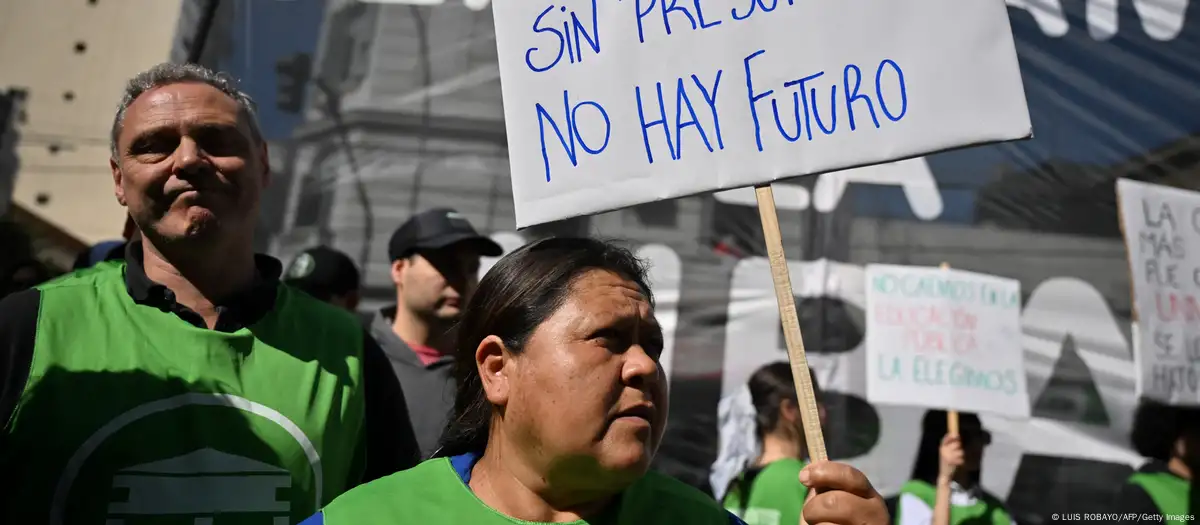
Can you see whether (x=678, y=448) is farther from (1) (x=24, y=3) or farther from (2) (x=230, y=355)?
(1) (x=24, y=3)

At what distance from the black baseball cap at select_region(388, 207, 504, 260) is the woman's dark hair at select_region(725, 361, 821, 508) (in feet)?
3.68

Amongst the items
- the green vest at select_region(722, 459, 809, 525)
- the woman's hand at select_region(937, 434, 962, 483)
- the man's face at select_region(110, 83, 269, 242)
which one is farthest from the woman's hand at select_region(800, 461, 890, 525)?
the woman's hand at select_region(937, 434, 962, 483)

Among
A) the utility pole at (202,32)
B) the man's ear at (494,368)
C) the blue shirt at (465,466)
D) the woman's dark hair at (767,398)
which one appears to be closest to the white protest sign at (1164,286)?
the woman's dark hair at (767,398)

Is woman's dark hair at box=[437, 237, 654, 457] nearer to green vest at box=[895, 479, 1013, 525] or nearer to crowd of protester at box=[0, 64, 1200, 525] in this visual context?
crowd of protester at box=[0, 64, 1200, 525]

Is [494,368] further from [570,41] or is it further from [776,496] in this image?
[776,496]

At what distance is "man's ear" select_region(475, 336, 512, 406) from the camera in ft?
5.60

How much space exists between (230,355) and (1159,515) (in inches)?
156

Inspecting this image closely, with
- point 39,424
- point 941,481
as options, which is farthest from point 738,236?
point 39,424

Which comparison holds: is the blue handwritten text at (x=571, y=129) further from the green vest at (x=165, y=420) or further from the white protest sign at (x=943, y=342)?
the white protest sign at (x=943, y=342)

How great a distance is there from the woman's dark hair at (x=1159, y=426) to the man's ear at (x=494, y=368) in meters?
4.09

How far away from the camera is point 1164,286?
469cm

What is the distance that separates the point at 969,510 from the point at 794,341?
328 centimetres

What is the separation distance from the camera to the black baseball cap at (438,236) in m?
3.79

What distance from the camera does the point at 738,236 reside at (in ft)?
18.8
